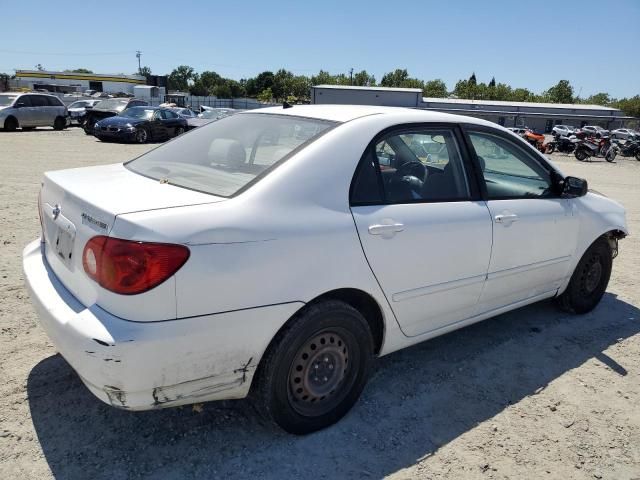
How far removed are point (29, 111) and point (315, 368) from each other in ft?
73.4

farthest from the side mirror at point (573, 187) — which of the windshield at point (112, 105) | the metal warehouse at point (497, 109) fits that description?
the metal warehouse at point (497, 109)

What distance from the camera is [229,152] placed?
2906mm

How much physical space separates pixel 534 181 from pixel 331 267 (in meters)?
2.17

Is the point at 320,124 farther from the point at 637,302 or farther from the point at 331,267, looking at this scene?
the point at 637,302

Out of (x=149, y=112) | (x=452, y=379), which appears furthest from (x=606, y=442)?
(x=149, y=112)

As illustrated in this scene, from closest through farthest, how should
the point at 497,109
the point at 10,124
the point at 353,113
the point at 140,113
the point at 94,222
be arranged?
1. the point at 94,222
2. the point at 353,113
3. the point at 140,113
4. the point at 10,124
5. the point at 497,109

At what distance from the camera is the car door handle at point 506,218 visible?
10.7ft

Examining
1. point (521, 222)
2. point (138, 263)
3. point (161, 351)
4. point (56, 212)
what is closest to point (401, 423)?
point (161, 351)

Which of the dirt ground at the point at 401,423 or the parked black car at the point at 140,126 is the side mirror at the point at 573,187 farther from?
the parked black car at the point at 140,126

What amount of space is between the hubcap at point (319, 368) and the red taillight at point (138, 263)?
2.63 feet

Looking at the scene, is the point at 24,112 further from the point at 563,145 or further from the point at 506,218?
the point at 563,145

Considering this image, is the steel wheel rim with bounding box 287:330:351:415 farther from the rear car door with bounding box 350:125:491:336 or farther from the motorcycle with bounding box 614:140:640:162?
the motorcycle with bounding box 614:140:640:162

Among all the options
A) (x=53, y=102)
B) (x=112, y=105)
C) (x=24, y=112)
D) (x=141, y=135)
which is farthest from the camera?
(x=112, y=105)

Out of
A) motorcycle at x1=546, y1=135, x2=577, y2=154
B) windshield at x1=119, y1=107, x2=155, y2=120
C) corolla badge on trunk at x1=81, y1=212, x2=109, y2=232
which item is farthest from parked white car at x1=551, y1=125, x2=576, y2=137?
corolla badge on trunk at x1=81, y1=212, x2=109, y2=232
